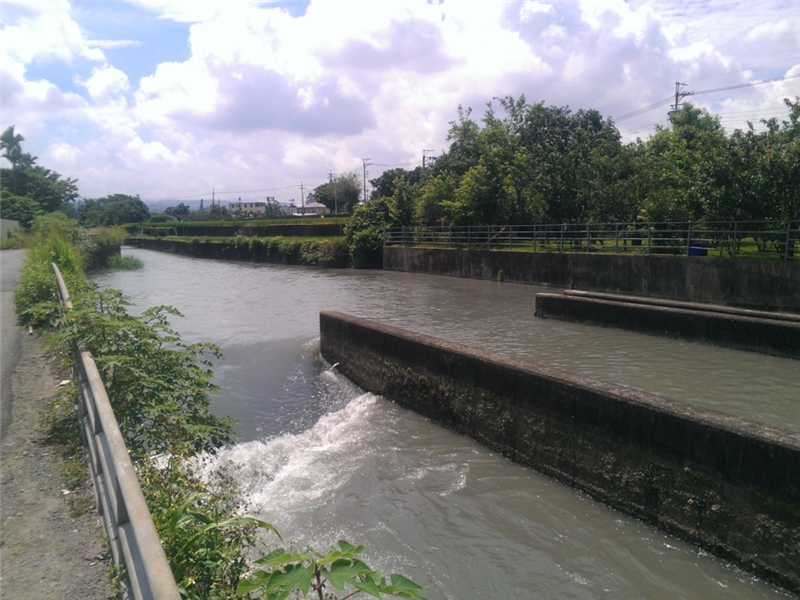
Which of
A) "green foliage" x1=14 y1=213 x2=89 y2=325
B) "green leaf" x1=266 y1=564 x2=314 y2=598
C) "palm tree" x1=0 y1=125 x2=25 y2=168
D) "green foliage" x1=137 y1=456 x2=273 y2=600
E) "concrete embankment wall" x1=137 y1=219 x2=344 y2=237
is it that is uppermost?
"palm tree" x1=0 y1=125 x2=25 y2=168

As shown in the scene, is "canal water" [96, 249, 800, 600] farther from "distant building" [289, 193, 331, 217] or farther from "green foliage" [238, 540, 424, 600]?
"distant building" [289, 193, 331, 217]

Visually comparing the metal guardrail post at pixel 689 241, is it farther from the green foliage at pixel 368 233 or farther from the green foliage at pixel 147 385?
the green foliage at pixel 368 233

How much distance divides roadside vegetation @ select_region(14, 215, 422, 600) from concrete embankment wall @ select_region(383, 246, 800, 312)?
12.9 metres

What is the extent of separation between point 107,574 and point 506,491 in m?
4.49

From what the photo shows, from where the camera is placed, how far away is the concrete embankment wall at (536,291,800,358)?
9.88 m

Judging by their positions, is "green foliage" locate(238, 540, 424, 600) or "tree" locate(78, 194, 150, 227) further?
"tree" locate(78, 194, 150, 227)

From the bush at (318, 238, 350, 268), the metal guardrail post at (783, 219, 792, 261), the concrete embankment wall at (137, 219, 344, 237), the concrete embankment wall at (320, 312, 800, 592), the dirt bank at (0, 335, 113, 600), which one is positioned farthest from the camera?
the concrete embankment wall at (137, 219, 344, 237)

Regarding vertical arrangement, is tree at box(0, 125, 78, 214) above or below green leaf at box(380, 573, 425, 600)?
above

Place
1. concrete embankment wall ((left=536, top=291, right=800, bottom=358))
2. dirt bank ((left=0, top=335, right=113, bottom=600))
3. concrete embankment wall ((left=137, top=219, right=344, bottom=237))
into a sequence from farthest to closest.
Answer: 1. concrete embankment wall ((left=137, top=219, right=344, bottom=237))
2. concrete embankment wall ((left=536, top=291, right=800, bottom=358))
3. dirt bank ((left=0, top=335, right=113, bottom=600))

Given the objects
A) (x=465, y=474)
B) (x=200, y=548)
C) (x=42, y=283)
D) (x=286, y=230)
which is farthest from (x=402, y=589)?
(x=286, y=230)

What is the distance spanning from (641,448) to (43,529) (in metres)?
5.16

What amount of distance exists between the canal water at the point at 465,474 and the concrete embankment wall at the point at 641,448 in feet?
0.69

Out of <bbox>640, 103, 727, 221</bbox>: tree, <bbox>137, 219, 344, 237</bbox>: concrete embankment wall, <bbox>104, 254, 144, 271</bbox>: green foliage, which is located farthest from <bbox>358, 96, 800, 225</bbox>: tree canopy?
<bbox>104, 254, 144, 271</bbox>: green foliage

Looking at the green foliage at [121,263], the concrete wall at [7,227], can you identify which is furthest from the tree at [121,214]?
the green foliage at [121,263]
